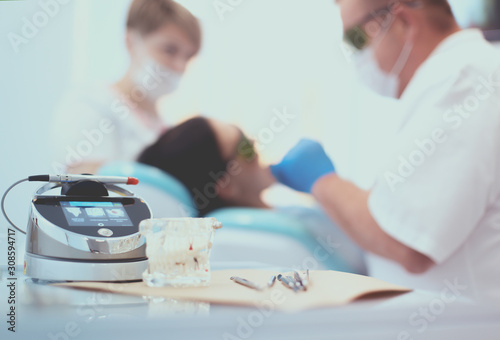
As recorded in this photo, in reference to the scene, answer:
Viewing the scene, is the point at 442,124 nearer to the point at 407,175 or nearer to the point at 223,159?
the point at 407,175

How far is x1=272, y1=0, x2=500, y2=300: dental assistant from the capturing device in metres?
1.45


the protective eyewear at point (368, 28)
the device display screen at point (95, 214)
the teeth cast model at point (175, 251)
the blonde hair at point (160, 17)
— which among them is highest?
the blonde hair at point (160, 17)

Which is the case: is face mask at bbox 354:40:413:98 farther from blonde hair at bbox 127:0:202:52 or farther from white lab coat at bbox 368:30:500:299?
blonde hair at bbox 127:0:202:52

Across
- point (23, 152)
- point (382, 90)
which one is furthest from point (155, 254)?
point (382, 90)

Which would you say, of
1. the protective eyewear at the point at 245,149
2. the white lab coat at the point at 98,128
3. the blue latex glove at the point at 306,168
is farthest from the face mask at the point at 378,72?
the white lab coat at the point at 98,128

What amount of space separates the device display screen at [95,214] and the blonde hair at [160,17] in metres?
0.97

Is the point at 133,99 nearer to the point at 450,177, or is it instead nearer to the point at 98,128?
the point at 98,128

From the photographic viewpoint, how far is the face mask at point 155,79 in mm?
1567

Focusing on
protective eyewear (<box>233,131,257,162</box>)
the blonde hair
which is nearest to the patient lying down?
protective eyewear (<box>233,131,257,162</box>)

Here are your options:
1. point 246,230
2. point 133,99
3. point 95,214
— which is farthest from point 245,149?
point 95,214

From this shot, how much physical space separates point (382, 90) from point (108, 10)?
863mm

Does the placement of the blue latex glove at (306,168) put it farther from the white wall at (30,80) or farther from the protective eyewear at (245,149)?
the white wall at (30,80)

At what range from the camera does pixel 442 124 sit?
57.8 inches

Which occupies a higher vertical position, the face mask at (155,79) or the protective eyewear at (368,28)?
the protective eyewear at (368,28)
